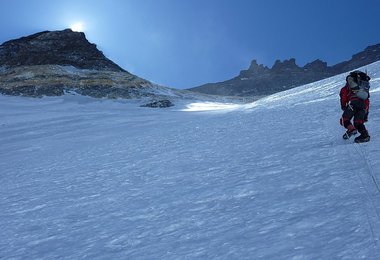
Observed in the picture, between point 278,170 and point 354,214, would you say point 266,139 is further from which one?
point 354,214

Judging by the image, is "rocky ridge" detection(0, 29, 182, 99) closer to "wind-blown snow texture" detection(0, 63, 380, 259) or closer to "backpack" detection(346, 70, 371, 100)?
"wind-blown snow texture" detection(0, 63, 380, 259)

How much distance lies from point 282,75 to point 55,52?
133264 mm

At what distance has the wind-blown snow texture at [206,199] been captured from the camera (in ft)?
13.9

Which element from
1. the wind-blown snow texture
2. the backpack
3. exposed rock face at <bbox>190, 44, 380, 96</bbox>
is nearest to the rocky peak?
the wind-blown snow texture

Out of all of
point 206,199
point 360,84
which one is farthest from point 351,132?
point 206,199

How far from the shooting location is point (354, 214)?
173 inches

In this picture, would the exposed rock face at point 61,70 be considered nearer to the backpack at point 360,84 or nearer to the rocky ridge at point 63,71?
the rocky ridge at point 63,71

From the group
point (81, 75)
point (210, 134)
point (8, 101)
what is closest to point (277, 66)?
point (81, 75)

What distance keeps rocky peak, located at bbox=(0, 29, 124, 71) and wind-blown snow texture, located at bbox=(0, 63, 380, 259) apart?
5222cm

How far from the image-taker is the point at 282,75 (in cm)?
18225

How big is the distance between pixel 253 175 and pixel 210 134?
7140mm

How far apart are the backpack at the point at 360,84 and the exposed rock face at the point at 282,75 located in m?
153

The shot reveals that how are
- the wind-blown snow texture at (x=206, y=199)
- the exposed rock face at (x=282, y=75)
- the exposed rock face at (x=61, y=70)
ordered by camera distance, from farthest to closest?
the exposed rock face at (x=282, y=75) < the exposed rock face at (x=61, y=70) < the wind-blown snow texture at (x=206, y=199)

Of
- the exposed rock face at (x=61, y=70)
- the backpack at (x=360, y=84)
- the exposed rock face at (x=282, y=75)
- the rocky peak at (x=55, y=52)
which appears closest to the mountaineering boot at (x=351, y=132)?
the backpack at (x=360, y=84)
